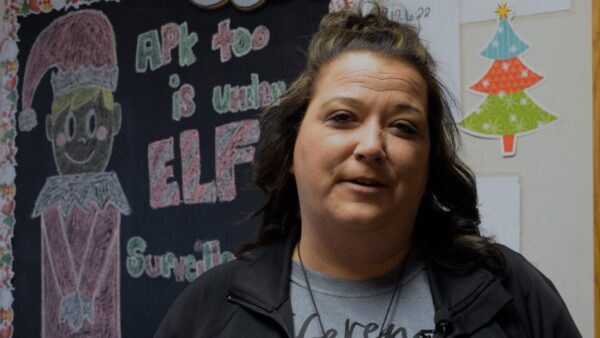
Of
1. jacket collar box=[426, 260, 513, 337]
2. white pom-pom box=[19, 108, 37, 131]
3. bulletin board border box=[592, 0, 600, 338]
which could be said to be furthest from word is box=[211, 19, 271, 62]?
jacket collar box=[426, 260, 513, 337]

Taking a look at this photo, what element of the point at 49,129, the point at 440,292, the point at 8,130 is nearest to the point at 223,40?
the point at 49,129

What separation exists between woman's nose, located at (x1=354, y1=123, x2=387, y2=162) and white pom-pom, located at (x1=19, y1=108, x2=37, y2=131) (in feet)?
4.27

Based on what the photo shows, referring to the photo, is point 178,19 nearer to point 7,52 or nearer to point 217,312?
point 7,52

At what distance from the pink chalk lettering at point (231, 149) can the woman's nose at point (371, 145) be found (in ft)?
2.34

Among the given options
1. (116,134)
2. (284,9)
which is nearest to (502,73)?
(284,9)

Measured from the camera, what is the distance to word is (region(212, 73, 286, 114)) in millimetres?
1633

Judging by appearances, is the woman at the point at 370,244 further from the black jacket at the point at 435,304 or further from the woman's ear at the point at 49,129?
the woman's ear at the point at 49,129

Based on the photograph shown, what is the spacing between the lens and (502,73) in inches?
Answer: 54.4

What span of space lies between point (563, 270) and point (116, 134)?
1.16 meters

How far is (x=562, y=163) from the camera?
1.33m

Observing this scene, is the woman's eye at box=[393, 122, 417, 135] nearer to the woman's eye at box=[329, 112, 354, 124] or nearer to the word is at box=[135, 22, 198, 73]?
the woman's eye at box=[329, 112, 354, 124]

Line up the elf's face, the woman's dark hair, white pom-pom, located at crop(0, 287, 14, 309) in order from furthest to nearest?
1. white pom-pom, located at crop(0, 287, 14, 309)
2. the elf's face
3. the woman's dark hair

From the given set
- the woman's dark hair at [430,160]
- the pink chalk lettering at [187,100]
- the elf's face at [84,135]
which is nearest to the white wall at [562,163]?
the woman's dark hair at [430,160]

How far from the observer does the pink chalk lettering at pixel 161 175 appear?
1758mm
